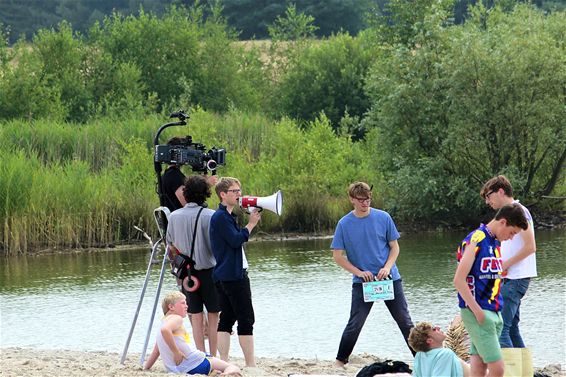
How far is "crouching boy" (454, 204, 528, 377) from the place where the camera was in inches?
307

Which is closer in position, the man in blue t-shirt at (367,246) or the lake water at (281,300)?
the man in blue t-shirt at (367,246)

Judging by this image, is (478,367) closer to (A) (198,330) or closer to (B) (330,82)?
(A) (198,330)

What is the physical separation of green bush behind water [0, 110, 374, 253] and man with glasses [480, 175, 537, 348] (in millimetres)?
16644

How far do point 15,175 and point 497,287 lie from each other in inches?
725

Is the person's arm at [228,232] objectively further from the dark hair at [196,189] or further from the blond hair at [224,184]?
the dark hair at [196,189]

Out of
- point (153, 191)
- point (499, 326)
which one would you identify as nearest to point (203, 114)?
point (153, 191)

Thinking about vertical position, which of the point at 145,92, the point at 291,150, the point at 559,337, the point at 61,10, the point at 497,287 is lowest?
the point at 559,337

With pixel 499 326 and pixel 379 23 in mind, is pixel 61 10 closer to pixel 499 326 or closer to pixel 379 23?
pixel 379 23

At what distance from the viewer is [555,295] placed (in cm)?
1574

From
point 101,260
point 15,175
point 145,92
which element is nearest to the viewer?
point 101,260

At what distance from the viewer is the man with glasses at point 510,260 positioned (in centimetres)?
852

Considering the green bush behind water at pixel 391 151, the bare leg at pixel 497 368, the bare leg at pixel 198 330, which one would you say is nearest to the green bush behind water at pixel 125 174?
the green bush behind water at pixel 391 151

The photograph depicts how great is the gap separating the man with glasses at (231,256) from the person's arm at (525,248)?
1873 millimetres

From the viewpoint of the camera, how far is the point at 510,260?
8641 millimetres
